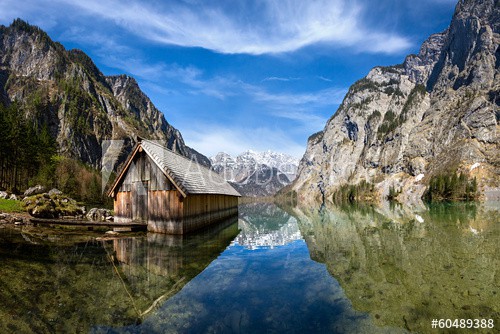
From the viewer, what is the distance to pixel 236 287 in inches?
426

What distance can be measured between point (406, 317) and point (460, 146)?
20289 centimetres

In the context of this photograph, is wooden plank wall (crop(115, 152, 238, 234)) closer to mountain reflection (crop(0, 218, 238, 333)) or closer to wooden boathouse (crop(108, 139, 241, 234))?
wooden boathouse (crop(108, 139, 241, 234))

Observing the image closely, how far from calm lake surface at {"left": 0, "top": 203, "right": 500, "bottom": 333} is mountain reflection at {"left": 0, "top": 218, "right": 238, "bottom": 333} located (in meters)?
0.04

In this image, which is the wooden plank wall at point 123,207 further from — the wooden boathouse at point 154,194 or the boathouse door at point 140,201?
the boathouse door at point 140,201

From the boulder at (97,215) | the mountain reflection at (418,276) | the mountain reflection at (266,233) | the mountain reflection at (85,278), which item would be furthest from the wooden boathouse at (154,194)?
the mountain reflection at (418,276)

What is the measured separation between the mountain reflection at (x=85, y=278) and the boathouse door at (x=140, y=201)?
495 centimetres

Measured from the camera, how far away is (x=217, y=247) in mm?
19375

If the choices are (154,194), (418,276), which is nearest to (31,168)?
(154,194)

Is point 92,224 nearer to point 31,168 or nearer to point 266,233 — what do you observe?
point 266,233

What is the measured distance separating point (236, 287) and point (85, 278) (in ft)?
18.7

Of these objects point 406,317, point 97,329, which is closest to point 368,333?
point 406,317

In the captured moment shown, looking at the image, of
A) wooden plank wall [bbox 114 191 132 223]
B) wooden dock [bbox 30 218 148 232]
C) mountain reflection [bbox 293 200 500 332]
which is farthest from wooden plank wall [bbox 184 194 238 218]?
mountain reflection [bbox 293 200 500 332]

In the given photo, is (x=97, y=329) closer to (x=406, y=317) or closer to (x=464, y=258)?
(x=406, y=317)

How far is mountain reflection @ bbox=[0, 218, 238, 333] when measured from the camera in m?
7.40
